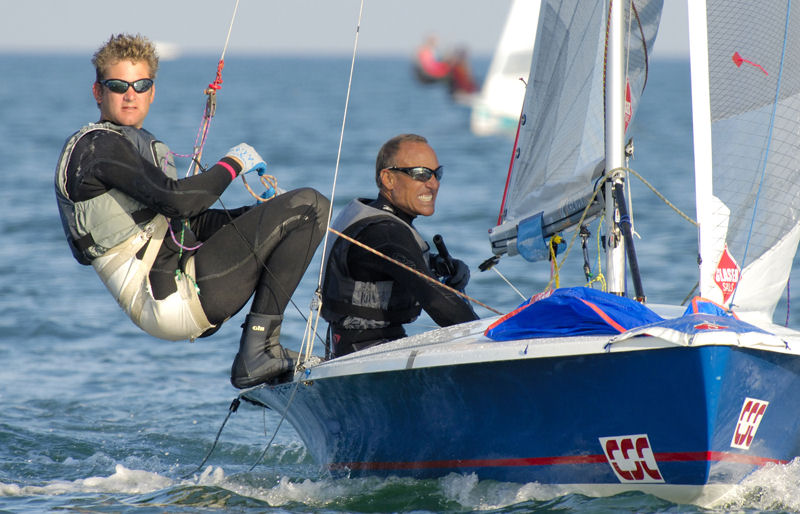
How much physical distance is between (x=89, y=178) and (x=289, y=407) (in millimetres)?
1250

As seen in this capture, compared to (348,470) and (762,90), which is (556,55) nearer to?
(762,90)

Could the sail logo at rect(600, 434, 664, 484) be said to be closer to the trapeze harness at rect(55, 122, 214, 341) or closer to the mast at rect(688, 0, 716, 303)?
the mast at rect(688, 0, 716, 303)

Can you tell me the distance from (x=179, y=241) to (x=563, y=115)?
1844mm

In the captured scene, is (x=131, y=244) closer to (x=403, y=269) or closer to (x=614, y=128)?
(x=403, y=269)

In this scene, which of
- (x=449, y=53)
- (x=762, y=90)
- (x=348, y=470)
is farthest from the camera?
(x=449, y=53)

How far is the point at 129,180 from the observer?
12.2 ft

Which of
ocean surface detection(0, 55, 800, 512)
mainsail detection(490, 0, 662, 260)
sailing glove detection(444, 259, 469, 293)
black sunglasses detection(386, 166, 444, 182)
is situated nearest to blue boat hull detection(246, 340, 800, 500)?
ocean surface detection(0, 55, 800, 512)

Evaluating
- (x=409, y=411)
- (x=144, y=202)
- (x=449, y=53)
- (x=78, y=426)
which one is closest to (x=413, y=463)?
(x=409, y=411)

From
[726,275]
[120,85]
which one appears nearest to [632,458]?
[726,275]

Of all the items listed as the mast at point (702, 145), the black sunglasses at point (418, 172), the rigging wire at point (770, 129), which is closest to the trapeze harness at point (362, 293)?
the black sunglasses at point (418, 172)

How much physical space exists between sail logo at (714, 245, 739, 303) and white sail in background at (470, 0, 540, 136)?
61.8 feet

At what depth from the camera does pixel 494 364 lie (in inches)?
136

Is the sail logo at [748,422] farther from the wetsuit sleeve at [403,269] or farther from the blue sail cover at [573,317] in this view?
the wetsuit sleeve at [403,269]

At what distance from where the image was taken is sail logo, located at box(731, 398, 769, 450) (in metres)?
3.30
